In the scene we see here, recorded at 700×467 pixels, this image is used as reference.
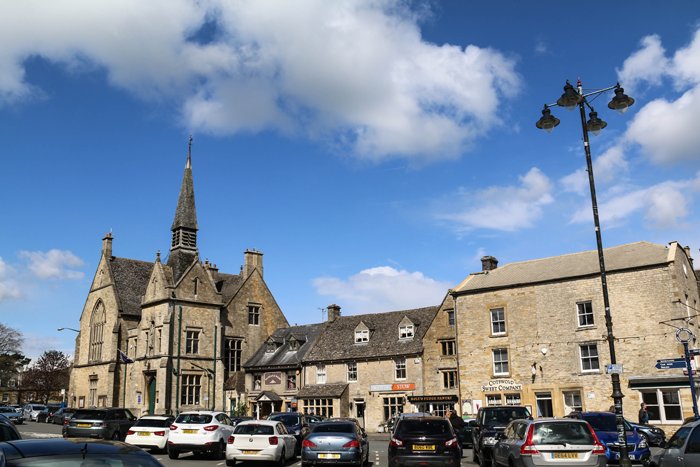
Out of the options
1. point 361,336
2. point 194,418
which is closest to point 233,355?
point 361,336

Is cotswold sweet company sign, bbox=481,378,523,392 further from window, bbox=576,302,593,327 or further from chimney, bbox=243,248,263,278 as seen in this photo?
chimney, bbox=243,248,263,278

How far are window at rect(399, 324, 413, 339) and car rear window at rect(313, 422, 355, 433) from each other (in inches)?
1008

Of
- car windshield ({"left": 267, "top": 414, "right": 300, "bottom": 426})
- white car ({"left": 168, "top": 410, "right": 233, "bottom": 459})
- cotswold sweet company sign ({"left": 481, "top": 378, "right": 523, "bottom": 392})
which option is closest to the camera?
white car ({"left": 168, "top": 410, "right": 233, "bottom": 459})

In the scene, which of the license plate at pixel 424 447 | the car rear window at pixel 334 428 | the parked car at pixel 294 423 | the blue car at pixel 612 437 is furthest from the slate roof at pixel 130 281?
the blue car at pixel 612 437

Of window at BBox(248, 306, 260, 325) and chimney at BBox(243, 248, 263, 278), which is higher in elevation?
chimney at BBox(243, 248, 263, 278)

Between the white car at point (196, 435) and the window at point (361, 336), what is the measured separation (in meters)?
25.4

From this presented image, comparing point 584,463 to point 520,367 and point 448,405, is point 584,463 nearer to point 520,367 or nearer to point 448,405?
point 520,367

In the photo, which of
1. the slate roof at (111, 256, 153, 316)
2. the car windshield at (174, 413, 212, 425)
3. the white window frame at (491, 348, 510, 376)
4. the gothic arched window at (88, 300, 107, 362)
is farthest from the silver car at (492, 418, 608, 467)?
the gothic arched window at (88, 300, 107, 362)

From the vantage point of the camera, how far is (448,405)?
3844 centimetres

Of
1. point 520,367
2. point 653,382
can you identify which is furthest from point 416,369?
point 653,382

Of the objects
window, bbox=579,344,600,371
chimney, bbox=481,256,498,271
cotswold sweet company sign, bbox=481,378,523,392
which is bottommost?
cotswold sweet company sign, bbox=481,378,523,392

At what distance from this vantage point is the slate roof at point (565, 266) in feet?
108

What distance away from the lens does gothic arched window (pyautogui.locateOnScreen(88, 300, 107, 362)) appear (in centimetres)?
5503

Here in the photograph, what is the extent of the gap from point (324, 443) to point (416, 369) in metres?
24.8
